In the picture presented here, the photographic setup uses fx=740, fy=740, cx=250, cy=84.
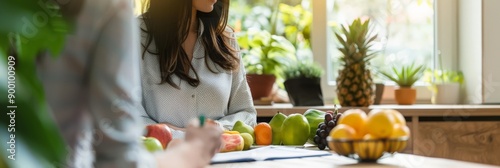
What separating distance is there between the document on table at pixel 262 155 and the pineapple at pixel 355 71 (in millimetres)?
1816

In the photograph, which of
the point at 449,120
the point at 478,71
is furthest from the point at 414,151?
the point at 478,71

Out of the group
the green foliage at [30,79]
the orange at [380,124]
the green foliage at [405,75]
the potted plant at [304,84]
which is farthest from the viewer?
the green foliage at [405,75]

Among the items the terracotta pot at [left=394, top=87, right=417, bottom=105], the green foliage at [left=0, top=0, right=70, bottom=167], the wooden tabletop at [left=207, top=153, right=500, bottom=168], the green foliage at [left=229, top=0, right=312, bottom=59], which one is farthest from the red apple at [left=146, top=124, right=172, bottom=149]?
the green foliage at [left=229, top=0, right=312, bottom=59]

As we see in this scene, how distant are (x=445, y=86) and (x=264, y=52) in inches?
40.6

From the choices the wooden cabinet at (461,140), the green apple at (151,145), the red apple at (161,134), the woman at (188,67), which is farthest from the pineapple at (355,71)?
the green apple at (151,145)

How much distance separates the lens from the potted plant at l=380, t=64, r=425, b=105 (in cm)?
404

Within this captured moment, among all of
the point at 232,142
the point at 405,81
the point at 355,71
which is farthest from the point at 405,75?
the point at 232,142

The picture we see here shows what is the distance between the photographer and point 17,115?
0.95 ft

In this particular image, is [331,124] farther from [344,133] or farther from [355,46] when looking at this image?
[355,46]

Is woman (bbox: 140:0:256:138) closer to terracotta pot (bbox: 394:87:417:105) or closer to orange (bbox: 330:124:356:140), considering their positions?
orange (bbox: 330:124:356:140)

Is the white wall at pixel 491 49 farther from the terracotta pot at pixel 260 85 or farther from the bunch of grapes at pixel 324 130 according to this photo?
the bunch of grapes at pixel 324 130

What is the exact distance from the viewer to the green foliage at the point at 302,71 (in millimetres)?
3895

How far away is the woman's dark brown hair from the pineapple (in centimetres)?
103

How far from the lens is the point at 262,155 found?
5.67 ft
